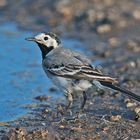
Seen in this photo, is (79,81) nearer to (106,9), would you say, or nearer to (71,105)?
(71,105)

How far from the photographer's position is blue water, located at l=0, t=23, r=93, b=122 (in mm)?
10357

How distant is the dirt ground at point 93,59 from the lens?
870cm

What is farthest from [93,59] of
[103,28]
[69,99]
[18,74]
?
[69,99]

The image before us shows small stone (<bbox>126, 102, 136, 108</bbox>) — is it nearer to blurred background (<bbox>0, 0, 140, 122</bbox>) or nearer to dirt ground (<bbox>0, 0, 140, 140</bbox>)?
dirt ground (<bbox>0, 0, 140, 140</bbox>)

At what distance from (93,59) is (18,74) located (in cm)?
177

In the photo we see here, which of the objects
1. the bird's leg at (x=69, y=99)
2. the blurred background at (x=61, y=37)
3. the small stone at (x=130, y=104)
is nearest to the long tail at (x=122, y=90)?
the bird's leg at (x=69, y=99)

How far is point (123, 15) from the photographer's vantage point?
1587cm

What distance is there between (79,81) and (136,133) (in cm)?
117

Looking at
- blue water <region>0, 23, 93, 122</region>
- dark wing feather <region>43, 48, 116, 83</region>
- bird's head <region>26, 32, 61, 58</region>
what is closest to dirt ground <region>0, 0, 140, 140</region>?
blue water <region>0, 23, 93, 122</region>

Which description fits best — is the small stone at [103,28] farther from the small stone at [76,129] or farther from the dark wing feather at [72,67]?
the small stone at [76,129]

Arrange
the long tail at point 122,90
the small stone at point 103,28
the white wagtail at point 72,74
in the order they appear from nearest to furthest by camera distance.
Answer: the long tail at point 122,90, the white wagtail at point 72,74, the small stone at point 103,28

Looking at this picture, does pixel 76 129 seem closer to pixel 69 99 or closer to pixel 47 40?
pixel 69 99

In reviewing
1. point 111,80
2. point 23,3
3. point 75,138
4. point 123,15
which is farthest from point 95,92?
point 23,3

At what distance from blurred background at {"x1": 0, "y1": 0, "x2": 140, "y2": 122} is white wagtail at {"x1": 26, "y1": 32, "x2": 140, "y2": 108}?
2.62 ft
